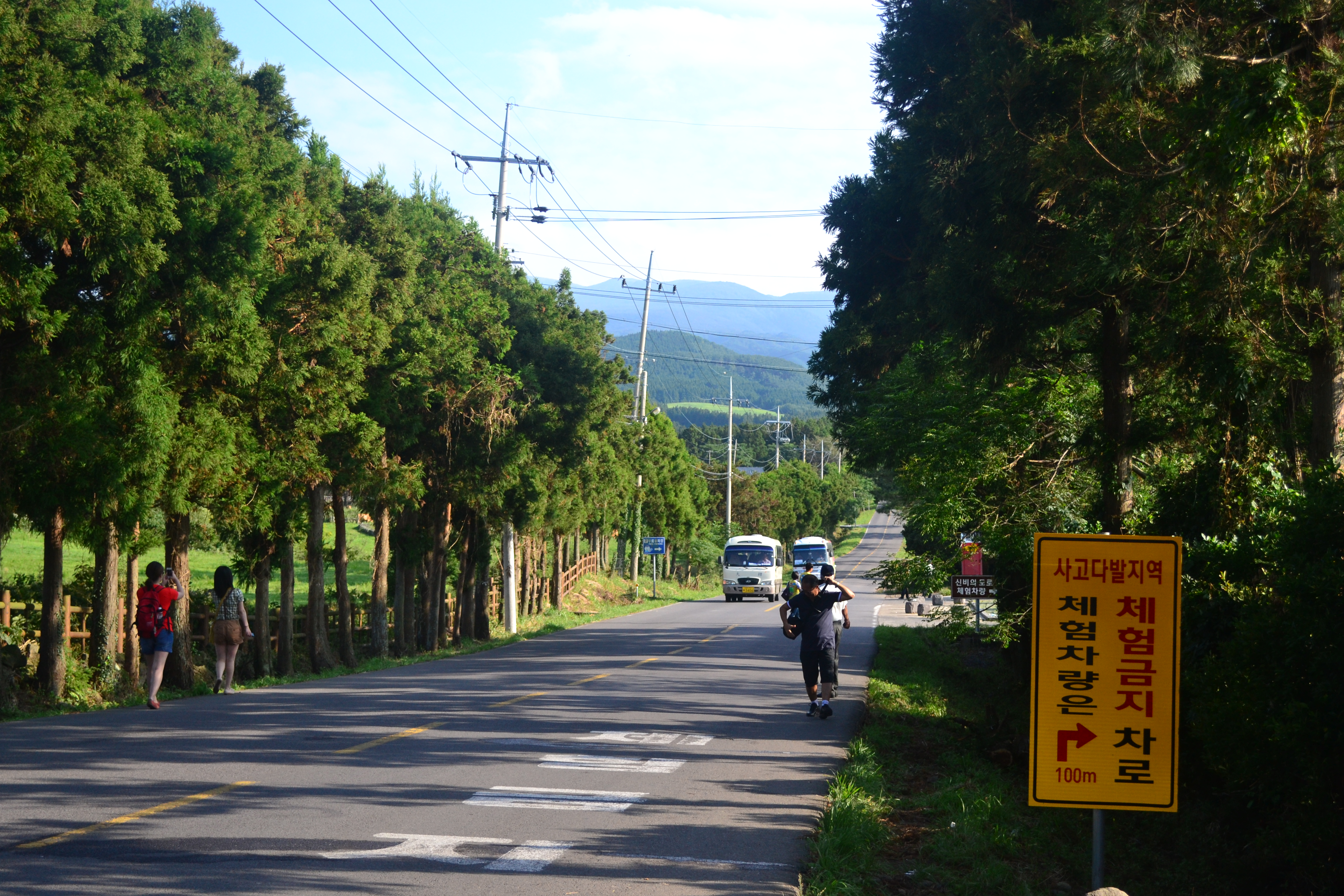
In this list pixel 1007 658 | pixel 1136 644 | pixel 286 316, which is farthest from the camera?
pixel 1007 658

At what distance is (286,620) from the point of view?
26.9 metres

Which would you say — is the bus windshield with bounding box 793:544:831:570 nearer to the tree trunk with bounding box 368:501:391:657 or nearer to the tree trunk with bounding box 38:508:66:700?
the tree trunk with bounding box 368:501:391:657

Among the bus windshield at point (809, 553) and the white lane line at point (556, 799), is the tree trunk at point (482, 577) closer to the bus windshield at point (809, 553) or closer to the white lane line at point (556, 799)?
the bus windshield at point (809, 553)

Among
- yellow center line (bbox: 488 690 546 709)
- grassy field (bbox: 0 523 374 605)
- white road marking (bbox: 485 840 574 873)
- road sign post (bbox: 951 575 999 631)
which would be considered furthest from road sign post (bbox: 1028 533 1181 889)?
grassy field (bbox: 0 523 374 605)

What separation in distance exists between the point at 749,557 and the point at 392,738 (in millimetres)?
45890

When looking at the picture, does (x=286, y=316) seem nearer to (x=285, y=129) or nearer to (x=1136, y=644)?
(x=285, y=129)

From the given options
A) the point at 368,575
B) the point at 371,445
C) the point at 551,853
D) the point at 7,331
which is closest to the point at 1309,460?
the point at 551,853

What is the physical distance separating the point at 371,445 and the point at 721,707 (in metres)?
10.9

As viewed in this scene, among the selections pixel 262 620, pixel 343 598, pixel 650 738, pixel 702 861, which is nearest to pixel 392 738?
pixel 650 738

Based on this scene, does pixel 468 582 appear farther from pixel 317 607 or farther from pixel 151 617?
pixel 151 617

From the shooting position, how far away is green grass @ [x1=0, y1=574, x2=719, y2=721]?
17.7 meters

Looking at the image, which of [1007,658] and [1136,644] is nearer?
[1136,644]

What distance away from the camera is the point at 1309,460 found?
9359mm

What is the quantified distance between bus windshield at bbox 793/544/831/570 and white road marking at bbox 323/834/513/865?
5152 centimetres
